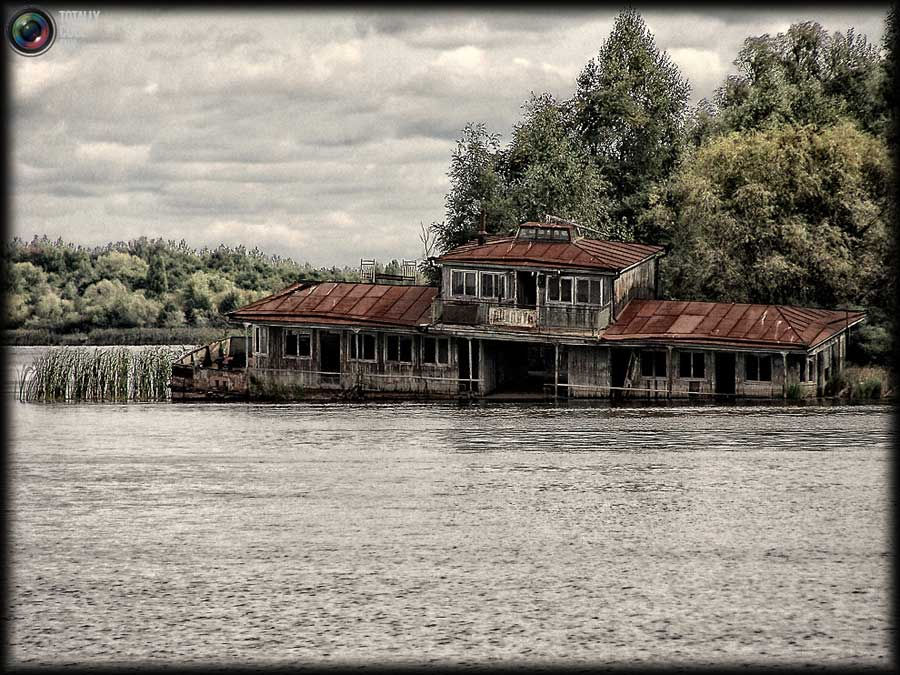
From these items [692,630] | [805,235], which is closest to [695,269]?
[805,235]

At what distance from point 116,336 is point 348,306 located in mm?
55132

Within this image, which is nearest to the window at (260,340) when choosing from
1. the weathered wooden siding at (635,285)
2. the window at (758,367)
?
the weathered wooden siding at (635,285)

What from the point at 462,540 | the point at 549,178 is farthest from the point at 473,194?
the point at 462,540

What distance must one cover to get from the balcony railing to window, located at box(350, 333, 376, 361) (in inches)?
155

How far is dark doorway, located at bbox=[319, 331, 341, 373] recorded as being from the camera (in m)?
64.8

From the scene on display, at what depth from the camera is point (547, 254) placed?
6072 cm

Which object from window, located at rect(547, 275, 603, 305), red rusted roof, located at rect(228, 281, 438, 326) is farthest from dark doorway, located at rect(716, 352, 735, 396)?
red rusted roof, located at rect(228, 281, 438, 326)

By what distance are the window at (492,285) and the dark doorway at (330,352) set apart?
8.00 m

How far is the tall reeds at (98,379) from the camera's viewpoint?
65438 millimetres

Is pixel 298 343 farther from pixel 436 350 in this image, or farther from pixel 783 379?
pixel 783 379

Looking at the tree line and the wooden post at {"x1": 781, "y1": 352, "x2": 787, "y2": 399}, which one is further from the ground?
the tree line

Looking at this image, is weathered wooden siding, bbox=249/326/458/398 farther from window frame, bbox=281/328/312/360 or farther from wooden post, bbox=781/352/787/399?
wooden post, bbox=781/352/787/399

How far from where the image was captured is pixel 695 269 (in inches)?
2596

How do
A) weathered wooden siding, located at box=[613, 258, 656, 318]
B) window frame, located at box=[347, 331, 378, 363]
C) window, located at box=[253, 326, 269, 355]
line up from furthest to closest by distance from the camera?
window, located at box=[253, 326, 269, 355] → window frame, located at box=[347, 331, 378, 363] → weathered wooden siding, located at box=[613, 258, 656, 318]
